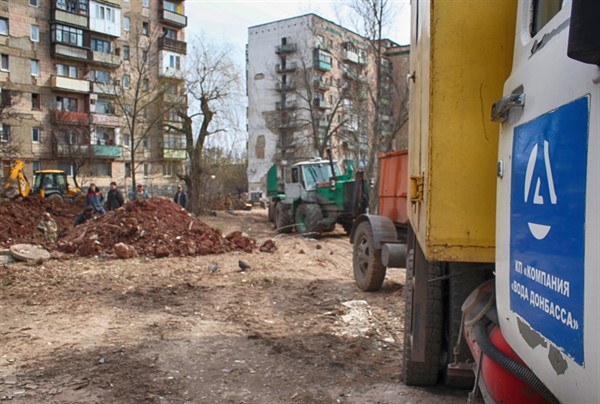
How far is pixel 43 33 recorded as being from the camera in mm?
45281

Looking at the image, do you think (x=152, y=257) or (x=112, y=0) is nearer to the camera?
(x=152, y=257)

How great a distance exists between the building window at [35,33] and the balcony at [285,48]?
2523cm

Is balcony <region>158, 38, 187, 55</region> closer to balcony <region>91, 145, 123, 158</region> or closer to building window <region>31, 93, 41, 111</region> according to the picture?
balcony <region>91, 145, 123, 158</region>

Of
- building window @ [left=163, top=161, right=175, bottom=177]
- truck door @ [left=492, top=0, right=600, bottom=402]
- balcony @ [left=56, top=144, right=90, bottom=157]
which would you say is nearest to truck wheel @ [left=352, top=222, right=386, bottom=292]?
truck door @ [left=492, top=0, right=600, bottom=402]

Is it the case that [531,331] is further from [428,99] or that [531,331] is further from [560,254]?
[428,99]

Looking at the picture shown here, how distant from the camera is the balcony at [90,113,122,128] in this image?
46.5 metres

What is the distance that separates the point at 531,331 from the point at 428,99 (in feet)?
4.13

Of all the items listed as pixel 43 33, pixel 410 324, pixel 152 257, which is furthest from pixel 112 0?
pixel 410 324

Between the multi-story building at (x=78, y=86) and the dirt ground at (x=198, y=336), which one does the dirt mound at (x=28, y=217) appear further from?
the multi-story building at (x=78, y=86)

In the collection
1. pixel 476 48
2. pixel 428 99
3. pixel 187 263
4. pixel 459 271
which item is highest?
pixel 476 48

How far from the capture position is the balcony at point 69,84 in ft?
148

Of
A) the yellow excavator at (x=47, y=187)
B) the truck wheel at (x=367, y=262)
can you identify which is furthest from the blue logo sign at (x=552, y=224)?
the yellow excavator at (x=47, y=187)

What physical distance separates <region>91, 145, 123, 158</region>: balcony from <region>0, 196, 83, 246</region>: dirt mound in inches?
1018

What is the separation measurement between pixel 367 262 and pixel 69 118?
42.3m
